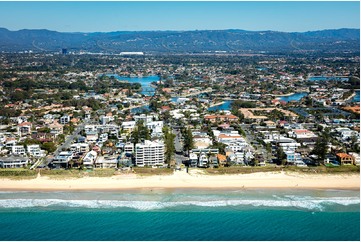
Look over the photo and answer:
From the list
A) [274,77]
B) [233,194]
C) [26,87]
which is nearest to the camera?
[233,194]

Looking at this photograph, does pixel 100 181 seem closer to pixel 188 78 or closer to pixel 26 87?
pixel 26 87

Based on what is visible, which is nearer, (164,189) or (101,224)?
(101,224)

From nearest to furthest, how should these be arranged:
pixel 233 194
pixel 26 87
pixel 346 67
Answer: pixel 233 194
pixel 26 87
pixel 346 67

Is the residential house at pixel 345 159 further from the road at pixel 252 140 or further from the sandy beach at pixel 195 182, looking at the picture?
the road at pixel 252 140

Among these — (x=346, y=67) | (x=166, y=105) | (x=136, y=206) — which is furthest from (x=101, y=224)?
(x=346, y=67)

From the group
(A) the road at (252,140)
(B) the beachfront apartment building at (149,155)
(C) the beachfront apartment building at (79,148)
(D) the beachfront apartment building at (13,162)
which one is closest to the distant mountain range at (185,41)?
(A) the road at (252,140)

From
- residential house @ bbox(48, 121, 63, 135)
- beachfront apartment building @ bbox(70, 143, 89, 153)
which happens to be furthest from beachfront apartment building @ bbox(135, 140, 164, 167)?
residential house @ bbox(48, 121, 63, 135)

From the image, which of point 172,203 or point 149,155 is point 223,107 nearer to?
point 149,155
